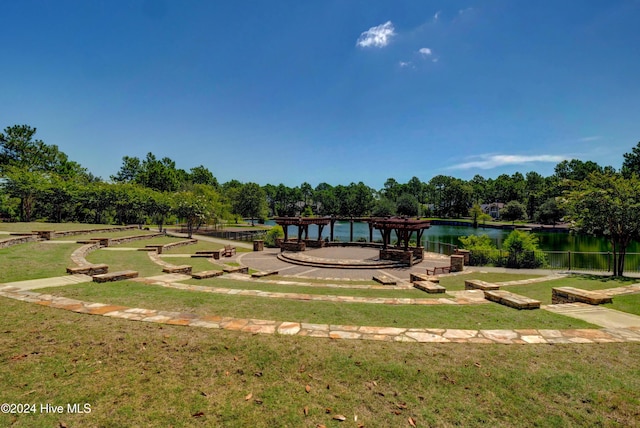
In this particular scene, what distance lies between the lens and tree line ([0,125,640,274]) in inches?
597

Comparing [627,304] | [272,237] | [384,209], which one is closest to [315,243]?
[272,237]

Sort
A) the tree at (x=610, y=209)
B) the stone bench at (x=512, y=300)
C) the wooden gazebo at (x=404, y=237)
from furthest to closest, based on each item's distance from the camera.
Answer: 1. the wooden gazebo at (x=404, y=237)
2. the tree at (x=610, y=209)
3. the stone bench at (x=512, y=300)

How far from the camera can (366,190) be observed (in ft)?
335

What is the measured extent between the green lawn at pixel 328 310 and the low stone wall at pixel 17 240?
12.1m

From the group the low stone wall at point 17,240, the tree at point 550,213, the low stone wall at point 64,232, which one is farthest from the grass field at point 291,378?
the tree at point 550,213

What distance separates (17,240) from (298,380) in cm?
2074

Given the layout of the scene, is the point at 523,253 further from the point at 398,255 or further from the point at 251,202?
the point at 251,202

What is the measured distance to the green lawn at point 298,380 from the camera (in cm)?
308

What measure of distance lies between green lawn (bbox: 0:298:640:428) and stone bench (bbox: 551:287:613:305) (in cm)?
356

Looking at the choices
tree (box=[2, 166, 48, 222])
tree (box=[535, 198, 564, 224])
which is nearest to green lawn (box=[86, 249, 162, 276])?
tree (box=[2, 166, 48, 222])

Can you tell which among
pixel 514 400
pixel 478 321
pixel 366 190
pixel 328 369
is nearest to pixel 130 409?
pixel 328 369

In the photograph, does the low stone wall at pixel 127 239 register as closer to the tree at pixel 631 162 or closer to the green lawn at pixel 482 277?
the green lawn at pixel 482 277

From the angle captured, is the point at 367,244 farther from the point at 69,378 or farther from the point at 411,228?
the point at 69,378

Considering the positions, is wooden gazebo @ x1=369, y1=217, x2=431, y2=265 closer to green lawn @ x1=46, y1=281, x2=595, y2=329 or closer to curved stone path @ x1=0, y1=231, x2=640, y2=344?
green lawn @ x1=46, y1=281, x2=595, y2=329
